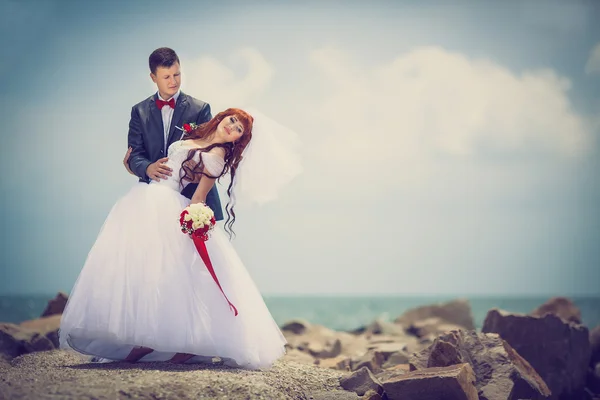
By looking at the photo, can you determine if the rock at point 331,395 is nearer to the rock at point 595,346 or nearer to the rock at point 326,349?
the rock at point 326,349

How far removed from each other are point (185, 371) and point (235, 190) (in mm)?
1738

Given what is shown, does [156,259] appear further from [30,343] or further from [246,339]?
[30,343]

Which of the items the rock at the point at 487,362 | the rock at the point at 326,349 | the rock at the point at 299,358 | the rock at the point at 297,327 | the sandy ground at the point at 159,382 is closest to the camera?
the sandy ground at the point at 159,382

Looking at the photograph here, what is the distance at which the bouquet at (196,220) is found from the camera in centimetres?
514

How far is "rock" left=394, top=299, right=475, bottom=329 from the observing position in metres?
16.4

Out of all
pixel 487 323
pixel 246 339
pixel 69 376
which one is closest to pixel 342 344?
pixel 487 323

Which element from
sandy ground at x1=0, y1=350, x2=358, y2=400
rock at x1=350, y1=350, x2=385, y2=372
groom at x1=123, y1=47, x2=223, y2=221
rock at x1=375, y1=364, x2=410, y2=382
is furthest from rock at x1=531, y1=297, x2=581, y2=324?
groom at x1=123, y1=47, x2=223, y2=221

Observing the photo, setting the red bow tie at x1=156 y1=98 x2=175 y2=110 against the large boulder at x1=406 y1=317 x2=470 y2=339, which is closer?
the red bow tie at x1=156 y1=98 x2=175 y2=110

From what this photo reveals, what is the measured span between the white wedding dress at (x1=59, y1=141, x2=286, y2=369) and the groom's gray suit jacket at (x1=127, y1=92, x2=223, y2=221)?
0.69 feet

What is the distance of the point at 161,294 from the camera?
520 cm

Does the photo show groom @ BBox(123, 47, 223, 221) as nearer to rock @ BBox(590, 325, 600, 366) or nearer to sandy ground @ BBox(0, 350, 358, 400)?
sandy ground @ BBox(0, 350, 358, 400)

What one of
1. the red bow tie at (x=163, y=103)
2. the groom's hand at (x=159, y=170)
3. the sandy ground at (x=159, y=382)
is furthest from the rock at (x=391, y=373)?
the red bow tie at (x=163, y=103)

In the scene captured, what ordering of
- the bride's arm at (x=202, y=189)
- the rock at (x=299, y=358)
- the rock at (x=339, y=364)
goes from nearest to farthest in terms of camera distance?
the bride's arm at (x=202, y=189) < the rock at (x=299, y=358) < the rock at (x=339, y=364)

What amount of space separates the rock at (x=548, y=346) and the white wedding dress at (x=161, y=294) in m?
4.40
